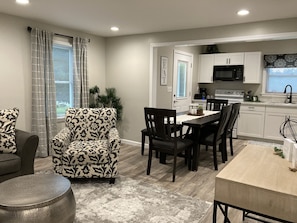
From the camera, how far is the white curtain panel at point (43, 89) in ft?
12.7

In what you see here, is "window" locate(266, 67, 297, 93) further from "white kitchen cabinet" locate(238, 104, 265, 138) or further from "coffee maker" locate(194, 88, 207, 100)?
"coffee maker" locate(194, 88, 207, 100)

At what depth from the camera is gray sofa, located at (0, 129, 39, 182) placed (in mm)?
2592

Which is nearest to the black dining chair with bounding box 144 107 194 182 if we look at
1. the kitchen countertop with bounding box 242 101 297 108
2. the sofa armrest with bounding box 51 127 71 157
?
the sofa armrest with bounding box 51 127 71 157

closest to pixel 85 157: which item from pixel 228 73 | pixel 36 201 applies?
pixel 36 201

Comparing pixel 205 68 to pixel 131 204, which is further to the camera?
pixel 205 68

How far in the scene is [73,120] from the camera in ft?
11.5

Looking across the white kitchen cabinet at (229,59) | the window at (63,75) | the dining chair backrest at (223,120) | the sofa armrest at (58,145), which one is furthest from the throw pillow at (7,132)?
the white kitchen cabinet at (229,59)

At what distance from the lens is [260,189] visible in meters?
1.34

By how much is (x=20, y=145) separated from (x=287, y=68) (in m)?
5.85

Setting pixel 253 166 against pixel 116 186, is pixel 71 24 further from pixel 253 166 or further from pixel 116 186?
pixel 253 166

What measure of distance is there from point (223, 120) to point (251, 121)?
2.42m

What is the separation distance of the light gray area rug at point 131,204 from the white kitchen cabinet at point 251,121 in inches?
138

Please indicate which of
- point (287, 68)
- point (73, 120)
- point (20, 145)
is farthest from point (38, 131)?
point (287, 68)

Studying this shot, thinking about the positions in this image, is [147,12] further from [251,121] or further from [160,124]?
[251,121]
